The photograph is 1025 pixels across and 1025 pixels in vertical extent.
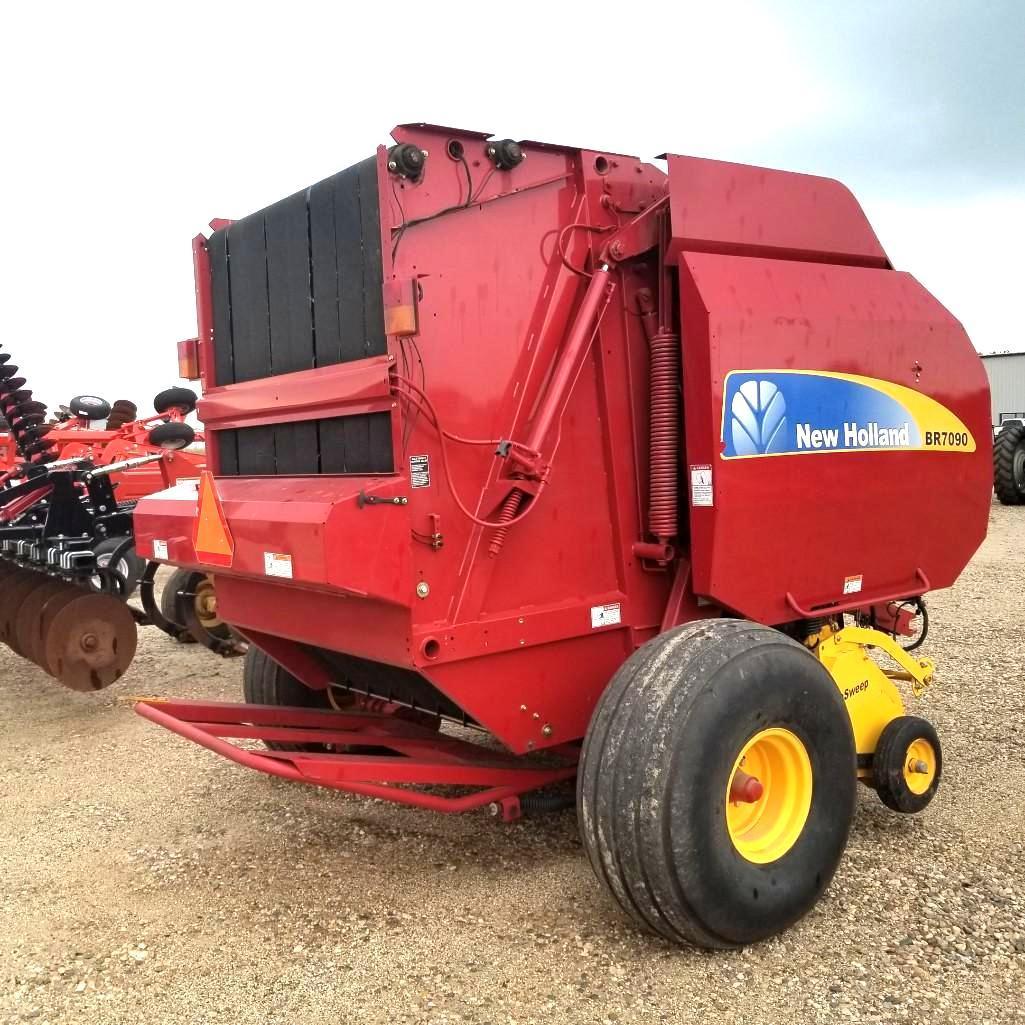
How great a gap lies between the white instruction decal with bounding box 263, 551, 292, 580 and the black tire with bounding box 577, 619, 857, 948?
985mm

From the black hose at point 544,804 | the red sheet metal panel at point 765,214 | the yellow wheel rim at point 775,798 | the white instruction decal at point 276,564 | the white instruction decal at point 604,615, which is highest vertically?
the red sheet metal panel at point 765,214

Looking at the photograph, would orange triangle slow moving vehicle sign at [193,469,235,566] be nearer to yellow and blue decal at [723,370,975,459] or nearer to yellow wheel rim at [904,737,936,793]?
yellow and blue decal at [723,370,975,459]

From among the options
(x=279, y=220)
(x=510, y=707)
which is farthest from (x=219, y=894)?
(x=279, y=220)

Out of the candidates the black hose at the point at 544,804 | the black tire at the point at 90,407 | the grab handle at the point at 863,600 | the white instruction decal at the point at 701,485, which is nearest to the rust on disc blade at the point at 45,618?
the black tire at the point at 90,407

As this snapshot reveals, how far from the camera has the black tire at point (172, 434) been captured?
5551 millimetres

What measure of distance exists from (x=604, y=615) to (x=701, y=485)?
54 cm

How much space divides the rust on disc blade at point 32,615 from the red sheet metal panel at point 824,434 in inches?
172

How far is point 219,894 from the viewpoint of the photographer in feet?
11.1

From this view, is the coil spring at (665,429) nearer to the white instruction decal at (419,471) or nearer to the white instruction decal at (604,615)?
the white instruction decal at (604,615)

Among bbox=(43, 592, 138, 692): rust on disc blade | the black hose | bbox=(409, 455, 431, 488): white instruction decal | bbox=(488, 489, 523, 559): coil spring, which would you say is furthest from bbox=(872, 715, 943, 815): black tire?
bbox=(43, 592, 138, 692): rust on disc blade

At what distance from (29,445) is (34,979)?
162 inches

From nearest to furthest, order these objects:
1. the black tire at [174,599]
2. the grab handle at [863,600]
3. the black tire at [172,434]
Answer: the grab handle at [863,600] < the black tire at [172,434] < the black tire at [174,599]

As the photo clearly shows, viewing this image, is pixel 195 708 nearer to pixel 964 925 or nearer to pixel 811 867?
pixel 811 867

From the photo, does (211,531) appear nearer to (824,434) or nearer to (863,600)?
(824,434)
